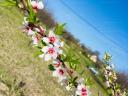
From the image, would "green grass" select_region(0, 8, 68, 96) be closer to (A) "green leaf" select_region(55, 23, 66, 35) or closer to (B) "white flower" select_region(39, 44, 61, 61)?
(B) "white flower" select_region(39, 44, 61, 61)

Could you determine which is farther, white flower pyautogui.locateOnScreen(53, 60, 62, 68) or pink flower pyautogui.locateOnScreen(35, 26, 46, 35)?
white flower pyautogui.locateOnScreen(53, 60, 62, 68)

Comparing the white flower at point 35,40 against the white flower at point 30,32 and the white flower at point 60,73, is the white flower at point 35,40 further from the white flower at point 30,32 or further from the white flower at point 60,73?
the white flower at point 60,73

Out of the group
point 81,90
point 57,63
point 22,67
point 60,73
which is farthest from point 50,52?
point 22,67

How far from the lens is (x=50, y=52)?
3.88 m

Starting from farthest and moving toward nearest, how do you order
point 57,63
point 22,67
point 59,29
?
point 22,67 → point 57,63 → point 59,29

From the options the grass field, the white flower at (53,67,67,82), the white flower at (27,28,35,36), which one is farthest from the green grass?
the white flower at (27,28,35,36)

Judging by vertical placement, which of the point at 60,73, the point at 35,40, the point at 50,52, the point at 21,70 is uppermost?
the point at 21,70

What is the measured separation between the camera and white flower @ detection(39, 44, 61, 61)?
153 inches

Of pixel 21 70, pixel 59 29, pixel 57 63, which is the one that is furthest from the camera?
pixel 21 70

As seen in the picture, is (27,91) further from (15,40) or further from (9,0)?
(9,0)

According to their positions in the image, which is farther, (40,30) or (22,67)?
(22,67)

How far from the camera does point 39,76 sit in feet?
63.1

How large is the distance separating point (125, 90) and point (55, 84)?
43.7ft

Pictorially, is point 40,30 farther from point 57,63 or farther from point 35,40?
point 57,63
